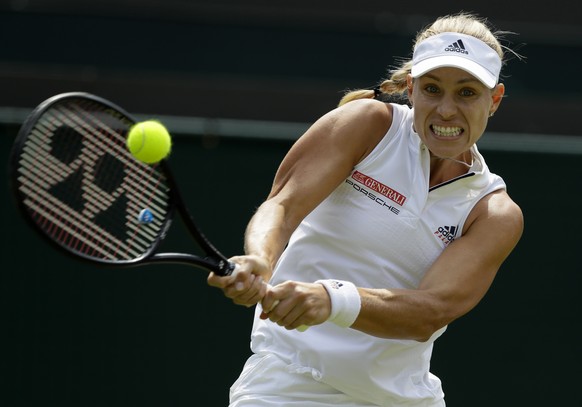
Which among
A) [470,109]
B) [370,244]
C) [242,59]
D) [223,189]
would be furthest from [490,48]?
[242,59]

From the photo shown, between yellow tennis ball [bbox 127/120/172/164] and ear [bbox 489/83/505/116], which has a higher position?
ear [bbox 489/83/505/116]

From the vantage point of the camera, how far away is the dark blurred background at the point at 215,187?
195 inches

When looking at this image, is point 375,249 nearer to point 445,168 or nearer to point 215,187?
point 445,168

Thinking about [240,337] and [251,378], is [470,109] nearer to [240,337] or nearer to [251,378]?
[251,378]

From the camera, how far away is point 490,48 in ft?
10.1

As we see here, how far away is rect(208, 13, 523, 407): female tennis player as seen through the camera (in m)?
2.96

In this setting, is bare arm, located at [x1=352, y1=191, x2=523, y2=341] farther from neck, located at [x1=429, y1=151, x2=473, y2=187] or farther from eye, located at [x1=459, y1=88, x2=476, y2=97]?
eye, located at [x1=459, y1=88, x2=476, y2=97]

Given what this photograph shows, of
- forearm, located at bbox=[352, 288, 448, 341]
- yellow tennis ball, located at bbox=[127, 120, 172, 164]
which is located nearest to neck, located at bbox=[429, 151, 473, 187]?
forearm, located at bbox=[352, 288, 448, 341]

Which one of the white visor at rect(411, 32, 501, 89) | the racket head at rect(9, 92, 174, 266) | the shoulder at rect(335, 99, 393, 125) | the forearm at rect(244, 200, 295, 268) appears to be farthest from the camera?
the shoulder at rect(335, 99, 393, 125)

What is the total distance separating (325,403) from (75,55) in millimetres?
2998

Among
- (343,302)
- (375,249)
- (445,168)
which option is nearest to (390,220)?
(375,249)

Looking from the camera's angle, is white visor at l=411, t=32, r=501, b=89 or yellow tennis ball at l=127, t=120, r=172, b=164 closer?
yellow tennis ball at l=127, t=120, r=172, b=164

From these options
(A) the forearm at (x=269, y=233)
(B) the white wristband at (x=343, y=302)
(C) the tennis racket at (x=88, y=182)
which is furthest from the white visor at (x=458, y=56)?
(C) the tennis racket at (x=88, y=182)

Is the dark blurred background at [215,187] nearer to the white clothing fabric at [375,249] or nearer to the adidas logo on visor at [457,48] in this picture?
the white clothing fabric at [375,249]
